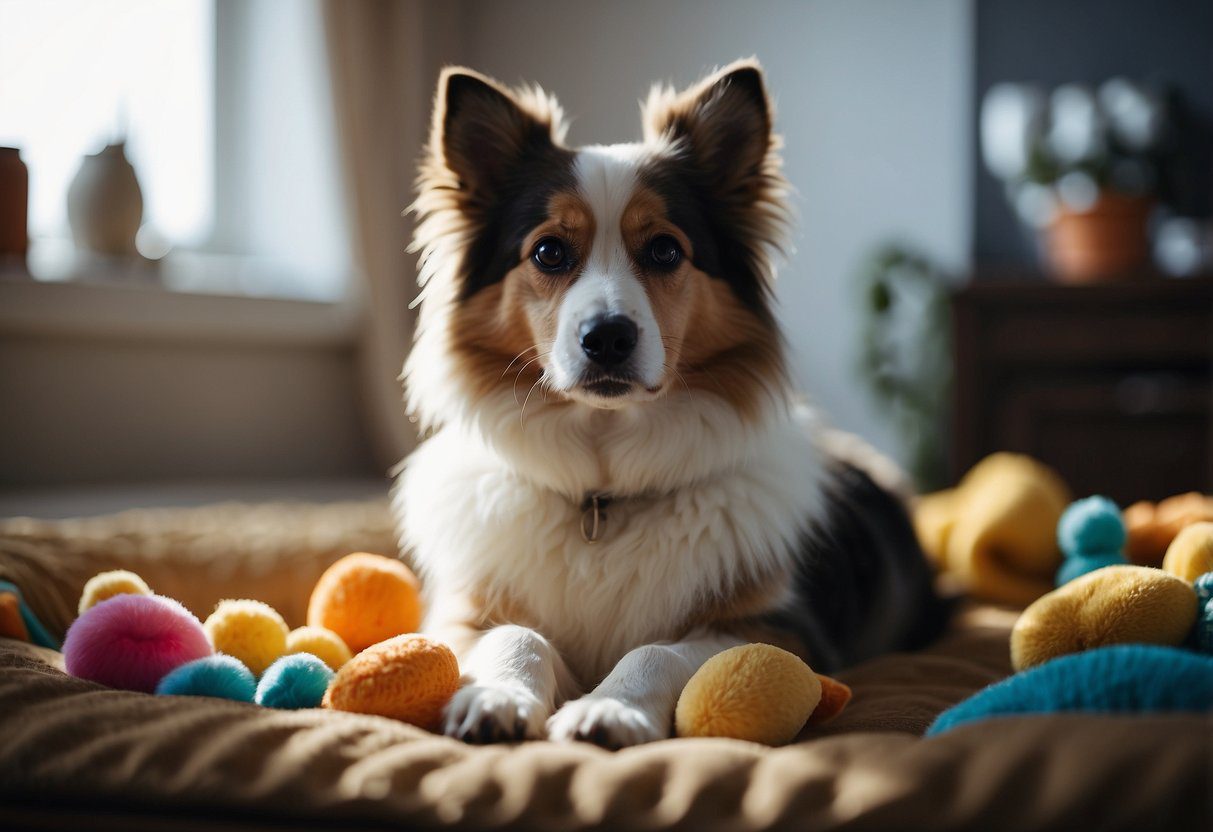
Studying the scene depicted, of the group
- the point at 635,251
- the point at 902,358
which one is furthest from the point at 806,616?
the point at 902,358

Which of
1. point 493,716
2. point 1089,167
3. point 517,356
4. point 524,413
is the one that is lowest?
point 493,716

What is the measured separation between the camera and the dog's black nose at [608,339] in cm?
156

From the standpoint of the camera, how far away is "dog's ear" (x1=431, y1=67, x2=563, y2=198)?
1.85 metres

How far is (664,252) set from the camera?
1.78 meters

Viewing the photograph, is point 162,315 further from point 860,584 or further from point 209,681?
point 860,584

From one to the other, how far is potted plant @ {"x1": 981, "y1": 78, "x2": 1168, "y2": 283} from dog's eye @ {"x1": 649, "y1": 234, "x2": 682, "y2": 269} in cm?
265

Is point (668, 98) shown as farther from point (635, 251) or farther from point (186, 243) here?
point (186, 243)

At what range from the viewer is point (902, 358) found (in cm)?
476

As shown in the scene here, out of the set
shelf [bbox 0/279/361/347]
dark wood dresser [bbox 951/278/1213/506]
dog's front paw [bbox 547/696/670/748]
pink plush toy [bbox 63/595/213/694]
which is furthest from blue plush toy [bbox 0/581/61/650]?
dark wood dresser [bbox 951/278/1213/506]

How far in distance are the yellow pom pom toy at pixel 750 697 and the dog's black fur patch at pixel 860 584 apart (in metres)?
0.38

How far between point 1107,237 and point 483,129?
307 centimetres

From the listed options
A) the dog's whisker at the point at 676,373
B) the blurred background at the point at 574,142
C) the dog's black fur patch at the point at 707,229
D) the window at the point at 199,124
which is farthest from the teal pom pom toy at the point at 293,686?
the window at the point at 199,124

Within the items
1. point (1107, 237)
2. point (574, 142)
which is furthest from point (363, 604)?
point (574, 142)

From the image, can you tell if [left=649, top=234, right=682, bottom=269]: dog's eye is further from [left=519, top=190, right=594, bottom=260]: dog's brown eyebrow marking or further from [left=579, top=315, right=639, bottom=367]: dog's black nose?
[left=579, top=315, right=639, bottom=367]: dog's black nose
